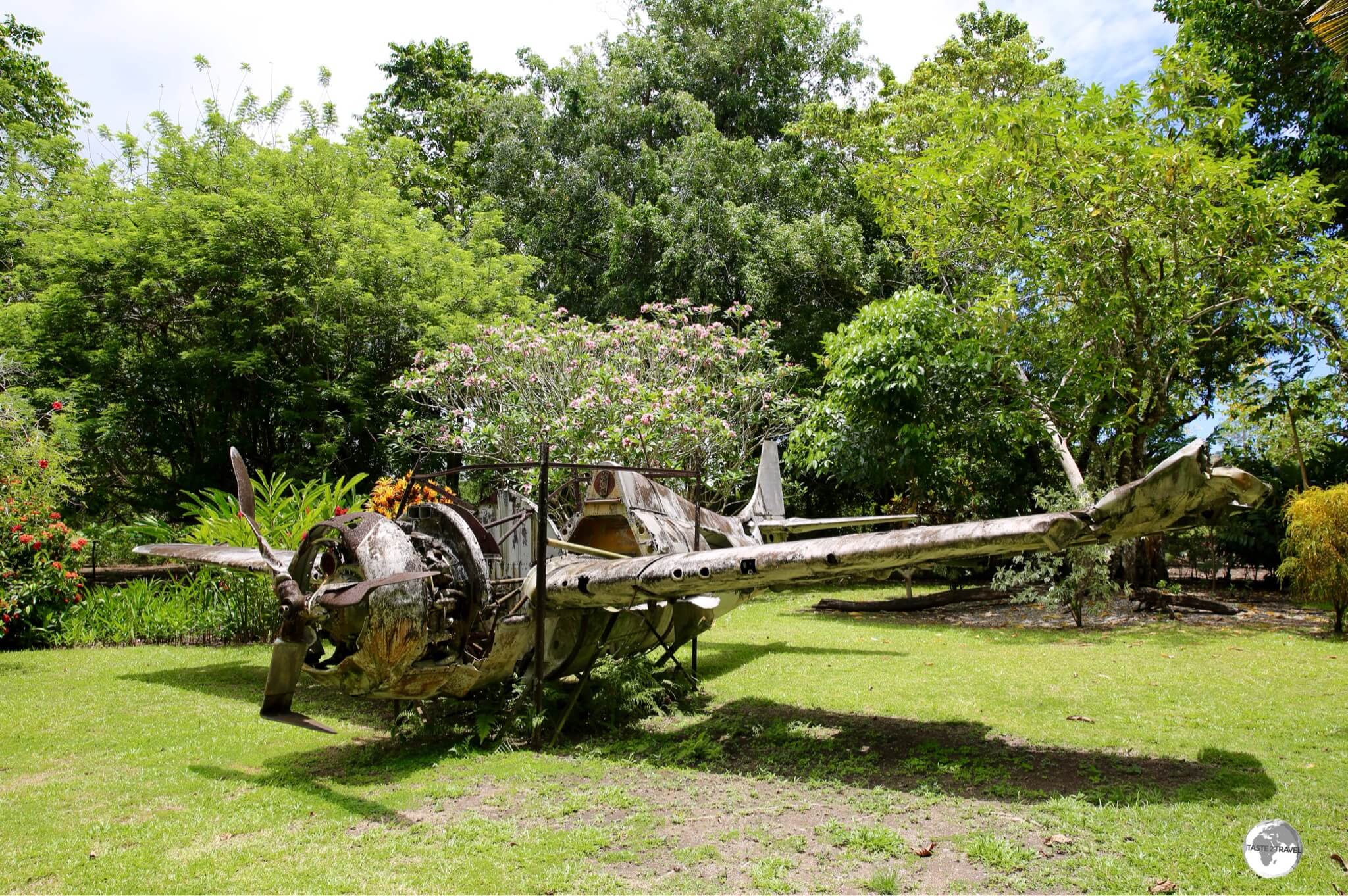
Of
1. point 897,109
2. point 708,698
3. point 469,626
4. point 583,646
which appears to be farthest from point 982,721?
point 897,109

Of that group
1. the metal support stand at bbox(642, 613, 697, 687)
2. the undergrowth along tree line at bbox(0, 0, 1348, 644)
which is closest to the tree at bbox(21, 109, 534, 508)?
the undergrowth along tree line at bbox(0, 0, 1348, 644)

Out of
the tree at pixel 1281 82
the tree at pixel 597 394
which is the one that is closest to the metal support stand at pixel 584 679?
the tree at pixel 597 394

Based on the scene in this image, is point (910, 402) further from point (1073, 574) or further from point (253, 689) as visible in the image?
point (253, 689)

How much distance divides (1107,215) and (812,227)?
27.7 feet

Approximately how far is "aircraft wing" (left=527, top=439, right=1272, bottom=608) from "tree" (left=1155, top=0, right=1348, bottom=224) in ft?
47.1

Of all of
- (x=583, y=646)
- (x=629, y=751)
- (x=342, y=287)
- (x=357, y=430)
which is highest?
(x=342, y=287)

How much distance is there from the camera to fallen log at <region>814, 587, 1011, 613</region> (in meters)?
15.0

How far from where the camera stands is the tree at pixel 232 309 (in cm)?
1502

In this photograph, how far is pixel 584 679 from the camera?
701 cm

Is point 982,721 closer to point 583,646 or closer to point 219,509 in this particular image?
point 583,646

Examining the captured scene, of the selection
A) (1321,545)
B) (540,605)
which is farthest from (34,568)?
(1321,545)

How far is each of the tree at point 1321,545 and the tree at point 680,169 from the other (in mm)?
11072

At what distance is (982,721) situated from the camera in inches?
272

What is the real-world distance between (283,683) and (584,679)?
8.06 feet
